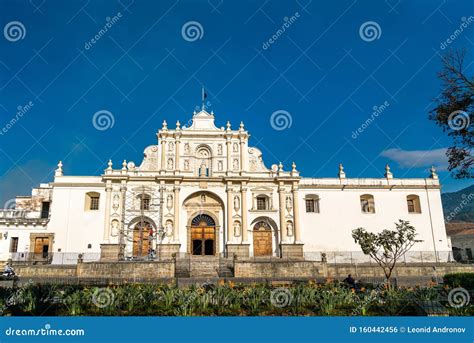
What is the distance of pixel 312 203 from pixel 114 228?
49.5 ft

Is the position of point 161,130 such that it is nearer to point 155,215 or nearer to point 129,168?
point 129,168

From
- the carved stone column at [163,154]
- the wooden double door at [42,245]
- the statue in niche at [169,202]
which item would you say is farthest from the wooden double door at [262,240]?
the wooden double door at [42,245]

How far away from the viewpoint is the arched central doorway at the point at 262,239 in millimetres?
27656

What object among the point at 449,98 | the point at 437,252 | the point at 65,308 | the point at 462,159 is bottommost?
the point at 65,308

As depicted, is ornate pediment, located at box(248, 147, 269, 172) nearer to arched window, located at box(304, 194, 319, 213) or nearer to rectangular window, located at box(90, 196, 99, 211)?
arched window, located at box(304, 194, 319, 213)

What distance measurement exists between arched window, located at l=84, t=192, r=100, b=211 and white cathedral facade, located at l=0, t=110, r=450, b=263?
75 mm

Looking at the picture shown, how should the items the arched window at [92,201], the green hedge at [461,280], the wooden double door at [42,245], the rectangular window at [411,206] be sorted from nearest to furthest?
the green hedge at [461,280], the wooden double door at [42,245], the arched window at [92,201], the rectangular window at [411,206]

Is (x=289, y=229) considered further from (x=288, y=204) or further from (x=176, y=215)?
(x=176, y=215)

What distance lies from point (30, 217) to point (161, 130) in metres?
12.3

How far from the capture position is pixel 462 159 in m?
10.9

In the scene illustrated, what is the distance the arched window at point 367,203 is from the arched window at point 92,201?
20.4 m

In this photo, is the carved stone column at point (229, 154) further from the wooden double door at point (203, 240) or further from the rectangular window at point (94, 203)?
the rectangular window at point (94, 203)

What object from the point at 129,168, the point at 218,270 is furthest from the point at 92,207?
the point at 218,270

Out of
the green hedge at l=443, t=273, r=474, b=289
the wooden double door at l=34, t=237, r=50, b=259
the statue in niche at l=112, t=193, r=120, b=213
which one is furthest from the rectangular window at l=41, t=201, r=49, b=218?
the green hedge at l=443, t=273, r=474, b=289
